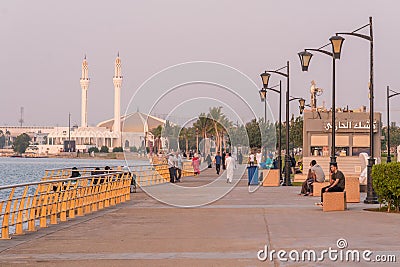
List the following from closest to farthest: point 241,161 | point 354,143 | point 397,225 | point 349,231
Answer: point 349,231 < point 397,225 < point 354,143 < point 241,161

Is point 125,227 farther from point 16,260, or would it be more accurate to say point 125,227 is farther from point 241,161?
point 241,161

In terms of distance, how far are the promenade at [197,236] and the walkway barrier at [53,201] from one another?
0.34m

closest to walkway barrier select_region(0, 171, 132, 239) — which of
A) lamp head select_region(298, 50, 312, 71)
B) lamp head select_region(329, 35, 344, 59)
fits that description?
lamp head select_region(329, 35, 344, 59)

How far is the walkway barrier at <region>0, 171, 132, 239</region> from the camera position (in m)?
16.5

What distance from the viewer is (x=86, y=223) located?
19.1 metres

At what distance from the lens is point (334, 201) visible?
867 inches

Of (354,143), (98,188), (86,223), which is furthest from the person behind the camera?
(354,143)

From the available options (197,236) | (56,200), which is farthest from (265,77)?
(197,236)

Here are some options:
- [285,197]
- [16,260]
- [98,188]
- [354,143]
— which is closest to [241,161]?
[354,143]

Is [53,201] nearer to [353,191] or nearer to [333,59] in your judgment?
[353,191]

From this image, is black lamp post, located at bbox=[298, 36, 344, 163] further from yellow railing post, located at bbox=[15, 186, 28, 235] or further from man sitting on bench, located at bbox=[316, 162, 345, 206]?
yellow railing post, located at bbox=[15, 186, 28, 235]

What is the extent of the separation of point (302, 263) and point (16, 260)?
4.28 metres

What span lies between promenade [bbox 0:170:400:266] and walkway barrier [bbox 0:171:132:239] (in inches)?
A: 13.4

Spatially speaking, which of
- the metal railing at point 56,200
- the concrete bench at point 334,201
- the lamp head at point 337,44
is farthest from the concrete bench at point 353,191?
the metal railing at point 56,200
